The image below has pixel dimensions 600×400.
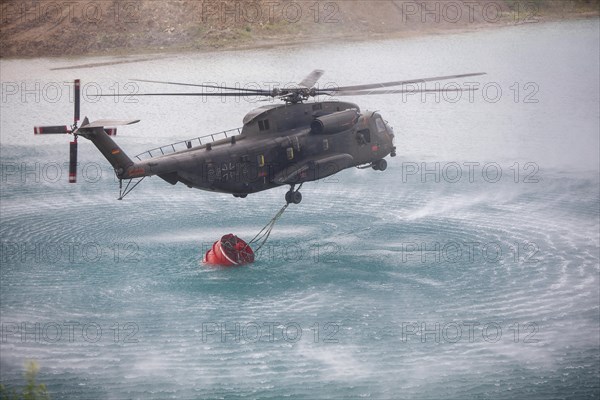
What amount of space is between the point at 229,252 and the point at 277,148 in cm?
533

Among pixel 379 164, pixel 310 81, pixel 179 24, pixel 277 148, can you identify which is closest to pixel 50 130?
pixel 277 148

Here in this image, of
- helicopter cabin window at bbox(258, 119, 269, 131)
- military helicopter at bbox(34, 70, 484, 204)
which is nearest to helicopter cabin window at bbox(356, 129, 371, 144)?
military helicopter at bbox(34, 70, 484, 204)

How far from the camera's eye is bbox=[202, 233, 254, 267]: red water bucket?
39.4 metres

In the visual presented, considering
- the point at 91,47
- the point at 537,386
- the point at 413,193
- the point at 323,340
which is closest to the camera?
the point at 537,386

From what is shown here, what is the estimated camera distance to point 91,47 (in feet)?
233

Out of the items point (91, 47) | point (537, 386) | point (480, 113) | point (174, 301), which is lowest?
point (537, 386)

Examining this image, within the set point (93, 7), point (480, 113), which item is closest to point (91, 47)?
point (93, 7)

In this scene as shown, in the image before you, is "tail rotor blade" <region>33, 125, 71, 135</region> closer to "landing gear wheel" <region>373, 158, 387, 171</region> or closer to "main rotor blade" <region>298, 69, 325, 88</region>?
"main rotor blade" <region>298, 69, 325, 88</region>

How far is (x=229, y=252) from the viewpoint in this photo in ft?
129

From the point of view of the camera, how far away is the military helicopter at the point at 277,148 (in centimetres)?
3475

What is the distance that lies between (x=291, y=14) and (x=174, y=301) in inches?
1677

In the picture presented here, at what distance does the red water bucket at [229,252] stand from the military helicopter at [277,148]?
9.77 feet

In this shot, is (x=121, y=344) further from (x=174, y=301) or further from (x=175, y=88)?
(x=175, y=88)

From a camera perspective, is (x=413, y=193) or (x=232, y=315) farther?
(x=413, y=193)
